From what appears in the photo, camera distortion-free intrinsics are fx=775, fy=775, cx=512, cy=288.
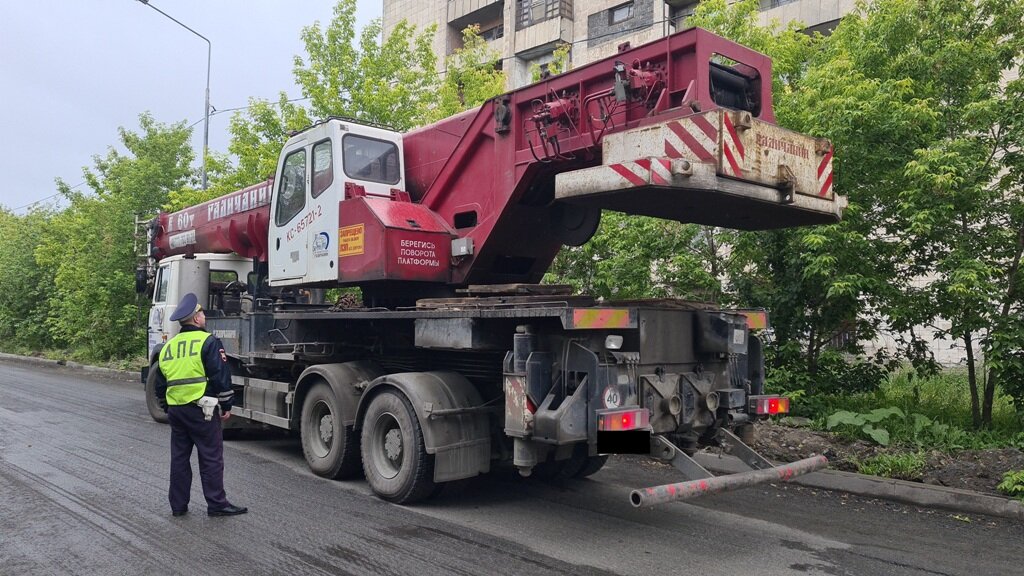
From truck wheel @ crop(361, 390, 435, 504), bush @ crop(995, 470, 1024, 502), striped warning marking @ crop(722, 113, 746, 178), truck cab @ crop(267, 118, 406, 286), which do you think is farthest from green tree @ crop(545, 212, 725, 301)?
striped warning marking @ crop(722, 113, 746, 178)

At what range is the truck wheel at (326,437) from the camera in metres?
7.24

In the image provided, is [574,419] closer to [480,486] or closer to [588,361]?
[588,361]

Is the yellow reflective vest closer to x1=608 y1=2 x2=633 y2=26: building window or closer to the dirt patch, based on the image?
the dirt patch

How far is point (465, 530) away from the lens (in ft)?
18.9

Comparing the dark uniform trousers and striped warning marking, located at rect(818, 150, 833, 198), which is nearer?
striped warning marking, located at rect(818, 150, 833, 198)

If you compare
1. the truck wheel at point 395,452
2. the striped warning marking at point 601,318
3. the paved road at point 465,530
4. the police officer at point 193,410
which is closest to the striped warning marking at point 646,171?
the striped warning marking at point 601,318

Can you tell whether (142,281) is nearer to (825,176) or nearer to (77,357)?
(825,176)

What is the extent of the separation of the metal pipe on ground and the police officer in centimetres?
329

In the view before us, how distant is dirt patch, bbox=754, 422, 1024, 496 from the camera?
23.5 ft

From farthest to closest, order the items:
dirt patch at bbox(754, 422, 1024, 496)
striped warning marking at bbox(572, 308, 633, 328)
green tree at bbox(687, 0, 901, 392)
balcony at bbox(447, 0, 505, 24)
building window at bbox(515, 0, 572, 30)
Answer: balcony at bbox(447, 0, 505, 24) → building window at bbox(515, 0, 572, 30) → green tree at bbox(687, 0, 901, 392) → dirt patch at bbox(754, 422, 1024, 496) → striped warning marking at bbox(572, 308, 633, 328)

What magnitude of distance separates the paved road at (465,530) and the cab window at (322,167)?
293 cm

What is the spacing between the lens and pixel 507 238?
7.16 meters

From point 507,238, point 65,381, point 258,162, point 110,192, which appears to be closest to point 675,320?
point 507,238

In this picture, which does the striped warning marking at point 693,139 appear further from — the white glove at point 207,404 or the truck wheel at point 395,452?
the white glove at point 207,404
